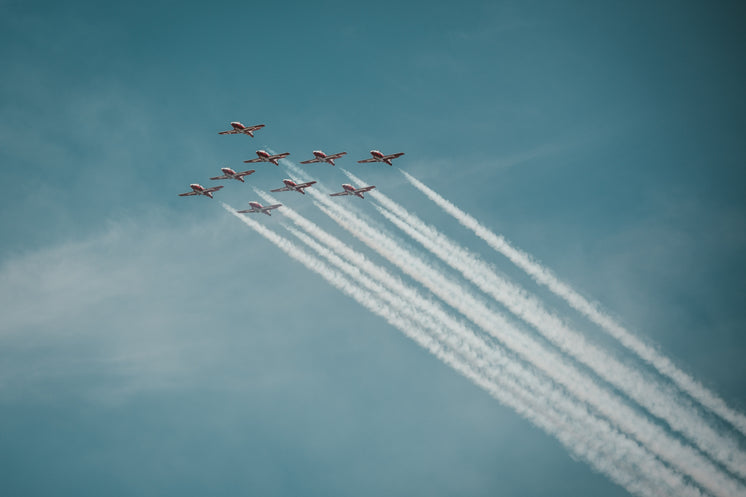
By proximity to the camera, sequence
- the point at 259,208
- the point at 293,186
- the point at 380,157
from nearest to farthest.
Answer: the point at 380,157 → the point at 293,186 → the point at 259,208

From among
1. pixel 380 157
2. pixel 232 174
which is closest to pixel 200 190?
pixel 232 174

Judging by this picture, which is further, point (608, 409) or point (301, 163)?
point (301, 163)

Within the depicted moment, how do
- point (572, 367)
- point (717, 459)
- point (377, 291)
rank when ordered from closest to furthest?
point (717, 459)
point (572, 367)
point (377, 291)

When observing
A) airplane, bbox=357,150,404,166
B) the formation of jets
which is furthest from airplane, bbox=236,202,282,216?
airplane, bbox=357,150,404,166

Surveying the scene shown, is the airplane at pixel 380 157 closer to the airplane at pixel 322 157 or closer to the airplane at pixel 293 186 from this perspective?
the airplane at pixel 322 157

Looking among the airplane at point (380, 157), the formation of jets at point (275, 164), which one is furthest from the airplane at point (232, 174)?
the airplane at point (380, 157)

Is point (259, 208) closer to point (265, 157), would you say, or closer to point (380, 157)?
point (265, 157)

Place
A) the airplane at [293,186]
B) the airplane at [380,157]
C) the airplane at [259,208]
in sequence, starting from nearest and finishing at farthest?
1. the airplane at [380,157]
2. the airplane at [293,186]
3. the airplane at [259,208]

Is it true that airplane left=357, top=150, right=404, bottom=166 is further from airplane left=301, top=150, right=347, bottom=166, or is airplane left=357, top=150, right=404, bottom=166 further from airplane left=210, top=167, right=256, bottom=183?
airplane left=210, top=167, right=256, bottom=183

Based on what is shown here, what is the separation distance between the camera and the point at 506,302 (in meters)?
91.8

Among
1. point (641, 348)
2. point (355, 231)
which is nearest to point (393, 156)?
point (355, 231)

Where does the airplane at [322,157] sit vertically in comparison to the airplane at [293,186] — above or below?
above

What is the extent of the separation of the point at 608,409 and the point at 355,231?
151ft

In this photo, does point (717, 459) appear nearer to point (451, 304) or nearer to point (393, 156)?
point (451, 304)
